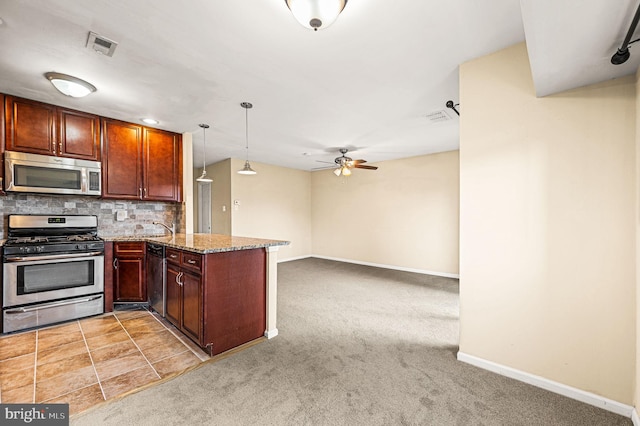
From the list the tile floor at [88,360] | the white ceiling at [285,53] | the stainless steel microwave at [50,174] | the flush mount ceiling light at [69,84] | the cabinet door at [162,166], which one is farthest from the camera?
the cabinet door at [162,166]

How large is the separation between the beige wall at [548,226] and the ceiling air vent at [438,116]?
1.12 meters

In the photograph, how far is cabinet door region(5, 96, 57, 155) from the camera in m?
2.86

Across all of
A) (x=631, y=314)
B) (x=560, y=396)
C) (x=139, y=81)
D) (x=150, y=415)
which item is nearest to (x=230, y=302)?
(x=150, y=415)

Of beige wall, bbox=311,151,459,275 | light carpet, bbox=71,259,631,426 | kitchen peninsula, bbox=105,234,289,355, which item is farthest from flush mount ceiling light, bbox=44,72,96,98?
beige wall, bbox=311,151,459,275

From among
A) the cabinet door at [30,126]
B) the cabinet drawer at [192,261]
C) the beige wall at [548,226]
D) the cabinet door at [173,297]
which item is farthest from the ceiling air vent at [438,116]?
the cabinet door at [30,126]

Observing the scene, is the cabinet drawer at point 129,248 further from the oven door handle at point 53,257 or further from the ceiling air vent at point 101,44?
the ceiling air vent at point 101,44

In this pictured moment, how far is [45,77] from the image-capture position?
8.16 feet

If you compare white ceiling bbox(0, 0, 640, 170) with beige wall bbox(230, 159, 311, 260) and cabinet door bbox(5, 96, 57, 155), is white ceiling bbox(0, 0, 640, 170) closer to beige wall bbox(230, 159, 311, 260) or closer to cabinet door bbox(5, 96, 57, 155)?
cabinet door bbox(5, 96, 57, 155)

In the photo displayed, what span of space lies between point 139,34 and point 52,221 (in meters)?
2.72

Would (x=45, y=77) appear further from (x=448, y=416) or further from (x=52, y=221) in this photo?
(x=448, y=416)

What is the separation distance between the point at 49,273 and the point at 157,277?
106cm

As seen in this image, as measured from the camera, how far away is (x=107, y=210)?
12.2 feet

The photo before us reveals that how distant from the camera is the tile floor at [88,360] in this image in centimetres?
180

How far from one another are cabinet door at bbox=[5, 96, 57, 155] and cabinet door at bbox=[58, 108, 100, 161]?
3.0 inches
